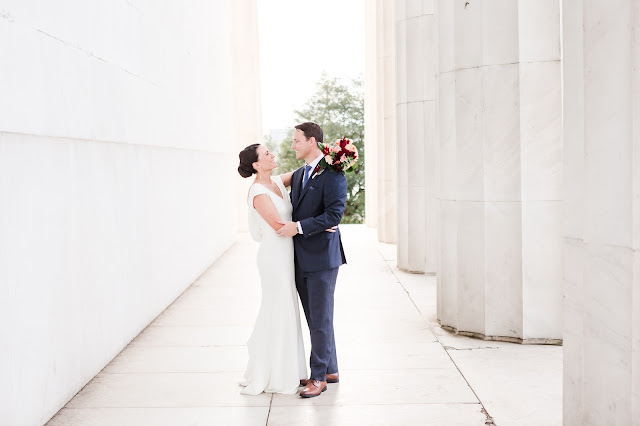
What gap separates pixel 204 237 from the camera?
15.1 metres

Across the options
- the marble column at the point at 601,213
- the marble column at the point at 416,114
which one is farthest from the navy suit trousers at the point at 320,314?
the marble column at the point at 416,114

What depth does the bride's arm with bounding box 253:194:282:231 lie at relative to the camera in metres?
6.83

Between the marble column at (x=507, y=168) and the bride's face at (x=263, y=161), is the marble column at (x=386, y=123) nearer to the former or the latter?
the marble column at (x=507, y=168)

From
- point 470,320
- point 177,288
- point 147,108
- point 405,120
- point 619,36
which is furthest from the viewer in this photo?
point 405,120

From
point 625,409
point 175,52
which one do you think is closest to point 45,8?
point 625,409

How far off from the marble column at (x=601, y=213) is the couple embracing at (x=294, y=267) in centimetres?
222

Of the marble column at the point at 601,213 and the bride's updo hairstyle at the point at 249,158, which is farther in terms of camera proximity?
the bride's updo hairstyle at the point at 249,158

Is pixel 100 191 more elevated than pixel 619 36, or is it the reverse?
pixel 619 36

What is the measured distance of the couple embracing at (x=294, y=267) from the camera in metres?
6.84

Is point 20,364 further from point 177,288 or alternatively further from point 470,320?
point 177,288

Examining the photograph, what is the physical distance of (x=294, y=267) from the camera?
7086 millimetres

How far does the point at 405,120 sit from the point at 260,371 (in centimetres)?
864

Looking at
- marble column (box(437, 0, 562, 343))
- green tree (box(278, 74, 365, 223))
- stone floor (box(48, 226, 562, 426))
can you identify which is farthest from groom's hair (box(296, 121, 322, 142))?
green tree (box(278, 74, 365, 223))

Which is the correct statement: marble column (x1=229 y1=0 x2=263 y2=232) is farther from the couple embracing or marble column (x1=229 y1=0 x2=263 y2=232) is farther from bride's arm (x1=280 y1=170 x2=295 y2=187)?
the couple embracing
